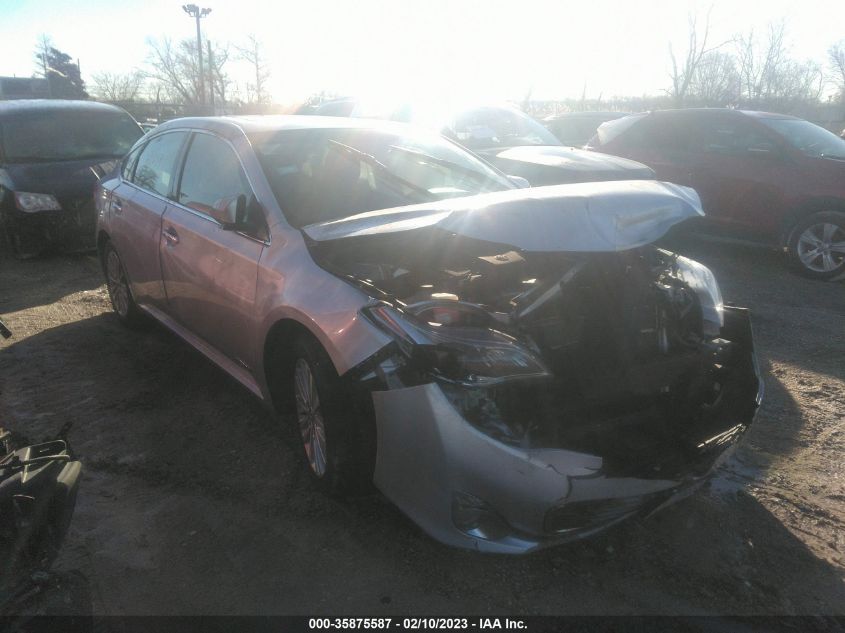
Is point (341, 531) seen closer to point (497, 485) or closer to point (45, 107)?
point (497, 485)

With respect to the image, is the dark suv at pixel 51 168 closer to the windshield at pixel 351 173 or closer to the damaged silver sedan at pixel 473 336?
the windshield at pixel 351 173

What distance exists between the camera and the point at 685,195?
3.04m

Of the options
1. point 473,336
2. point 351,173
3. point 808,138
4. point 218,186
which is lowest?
point 473,336

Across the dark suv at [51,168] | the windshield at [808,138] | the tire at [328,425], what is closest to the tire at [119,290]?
the dark suv at [51,168]

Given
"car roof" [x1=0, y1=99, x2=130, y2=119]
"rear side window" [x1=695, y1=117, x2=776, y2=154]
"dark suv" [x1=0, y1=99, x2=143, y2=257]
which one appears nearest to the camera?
"dark suv" [x1=0, y1=99, x2=143, y2=257]

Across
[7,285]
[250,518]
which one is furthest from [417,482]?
[7,285]

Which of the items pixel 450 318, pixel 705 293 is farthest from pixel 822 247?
pixel 450 318

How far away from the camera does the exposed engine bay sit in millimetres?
2305

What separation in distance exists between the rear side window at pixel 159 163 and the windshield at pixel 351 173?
0.95 metres

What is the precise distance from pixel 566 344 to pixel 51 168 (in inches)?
287

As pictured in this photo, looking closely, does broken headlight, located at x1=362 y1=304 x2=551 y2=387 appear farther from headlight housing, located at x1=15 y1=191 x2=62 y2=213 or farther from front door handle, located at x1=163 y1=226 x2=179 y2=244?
headlight housing, located at x1=15 y1=191 x2=62 y2=213

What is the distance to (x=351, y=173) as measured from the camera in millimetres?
3758

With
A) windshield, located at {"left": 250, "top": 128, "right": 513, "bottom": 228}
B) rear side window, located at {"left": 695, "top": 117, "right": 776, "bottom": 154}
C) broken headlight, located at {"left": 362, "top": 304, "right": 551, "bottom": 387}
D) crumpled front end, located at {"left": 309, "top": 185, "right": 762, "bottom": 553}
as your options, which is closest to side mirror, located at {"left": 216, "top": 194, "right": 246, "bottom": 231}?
windshield, located at {"left": 250, "top": 128, "right": 513, "bottom": 228}

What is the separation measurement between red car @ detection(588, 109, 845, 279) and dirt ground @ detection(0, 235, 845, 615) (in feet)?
10.3
